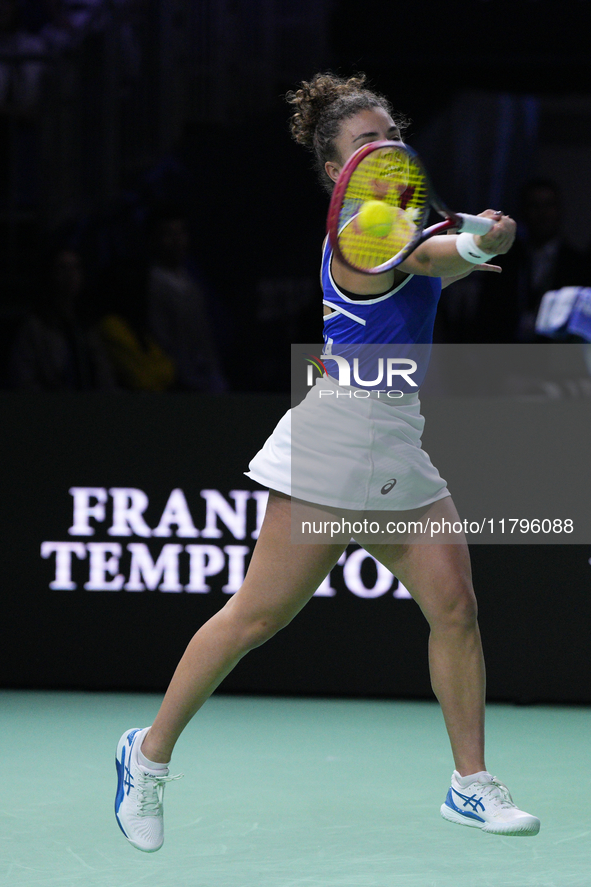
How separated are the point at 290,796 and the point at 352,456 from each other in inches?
47.1

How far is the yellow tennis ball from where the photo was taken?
2.36 m

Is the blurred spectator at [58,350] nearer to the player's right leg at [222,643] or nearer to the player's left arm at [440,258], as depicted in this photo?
the player's right leg at [222,643]

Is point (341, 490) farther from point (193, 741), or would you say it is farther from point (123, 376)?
point (123, 376)

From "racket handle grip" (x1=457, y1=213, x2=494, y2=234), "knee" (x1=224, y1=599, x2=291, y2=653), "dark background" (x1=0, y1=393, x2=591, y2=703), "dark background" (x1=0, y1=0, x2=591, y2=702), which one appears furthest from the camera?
"dark background" (x1=0, y1=0, x2=591, y2=702)

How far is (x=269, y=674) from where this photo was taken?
4.45 meters

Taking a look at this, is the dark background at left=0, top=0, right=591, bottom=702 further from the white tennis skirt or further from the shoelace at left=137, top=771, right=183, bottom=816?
the shoelace at left=137, top=771, right=183, bottom=816

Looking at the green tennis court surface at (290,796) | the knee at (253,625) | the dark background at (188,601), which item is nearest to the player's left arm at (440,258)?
the knee at (253,625)

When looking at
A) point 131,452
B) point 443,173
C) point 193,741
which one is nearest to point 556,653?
point 193,741

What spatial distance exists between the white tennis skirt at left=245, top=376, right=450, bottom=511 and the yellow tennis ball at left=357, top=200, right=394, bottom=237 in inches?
13.5

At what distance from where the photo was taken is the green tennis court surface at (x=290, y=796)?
2676mm

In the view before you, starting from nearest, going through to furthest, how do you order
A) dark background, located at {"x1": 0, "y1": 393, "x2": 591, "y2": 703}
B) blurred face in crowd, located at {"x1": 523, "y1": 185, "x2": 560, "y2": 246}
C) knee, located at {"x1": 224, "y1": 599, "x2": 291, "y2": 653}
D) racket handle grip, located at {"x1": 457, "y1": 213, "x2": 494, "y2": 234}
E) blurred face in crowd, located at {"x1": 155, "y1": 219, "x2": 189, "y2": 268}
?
racket handle grip, located at {"x1": 457, "y1": 213, "x2": 494, "y2": 234}
knee, located at {"x1": 224, "y1": 599, "x2": 291, "y2": 653}
dark background, located at {"x1": 0, "y1": 393, "x2": 591, "y2": 703}
blurred face in crowd, located at {"x1": 523, "y1": 185, "x2": 560, "y2": 246}
blurred face in crowd, located at {"x1": 155, "y1": 219, "x2": 189, "y2": 268}

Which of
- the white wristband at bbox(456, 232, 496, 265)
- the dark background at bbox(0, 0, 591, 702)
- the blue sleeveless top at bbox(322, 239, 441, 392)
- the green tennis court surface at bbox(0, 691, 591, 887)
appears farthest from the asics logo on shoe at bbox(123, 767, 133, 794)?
the dark background at bbox(0, 0, 591, 702)

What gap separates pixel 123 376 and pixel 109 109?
7.25 ft

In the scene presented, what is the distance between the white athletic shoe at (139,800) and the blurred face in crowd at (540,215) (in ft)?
11.5
